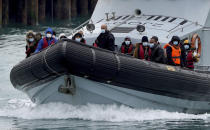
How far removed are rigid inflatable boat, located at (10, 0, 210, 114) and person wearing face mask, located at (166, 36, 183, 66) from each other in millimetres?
443

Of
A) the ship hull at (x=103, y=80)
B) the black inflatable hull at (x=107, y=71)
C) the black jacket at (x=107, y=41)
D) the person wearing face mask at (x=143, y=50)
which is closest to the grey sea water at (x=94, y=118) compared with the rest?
the ship hull at (x=103, y=80)

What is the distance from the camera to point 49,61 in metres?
11.2

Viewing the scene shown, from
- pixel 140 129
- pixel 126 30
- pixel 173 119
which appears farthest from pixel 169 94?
pixel 126 30

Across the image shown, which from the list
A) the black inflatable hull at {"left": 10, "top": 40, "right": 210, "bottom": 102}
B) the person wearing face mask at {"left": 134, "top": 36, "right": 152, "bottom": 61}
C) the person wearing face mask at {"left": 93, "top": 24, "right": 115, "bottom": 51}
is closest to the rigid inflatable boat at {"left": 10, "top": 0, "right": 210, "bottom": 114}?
the black inflatable hull at {"left": 10, "top": 40, "right": 210, "bottom": 102}

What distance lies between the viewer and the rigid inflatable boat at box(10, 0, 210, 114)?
11242 mm

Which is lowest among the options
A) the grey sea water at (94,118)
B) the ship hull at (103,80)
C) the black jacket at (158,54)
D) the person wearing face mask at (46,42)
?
the grey sea water at (94,118)

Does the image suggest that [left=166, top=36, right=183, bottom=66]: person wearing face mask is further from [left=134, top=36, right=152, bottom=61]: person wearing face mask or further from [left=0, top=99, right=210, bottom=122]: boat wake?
[left=0, top=99, right=210, bottom=122]: boat wake

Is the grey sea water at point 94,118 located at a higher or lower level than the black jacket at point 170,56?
lower

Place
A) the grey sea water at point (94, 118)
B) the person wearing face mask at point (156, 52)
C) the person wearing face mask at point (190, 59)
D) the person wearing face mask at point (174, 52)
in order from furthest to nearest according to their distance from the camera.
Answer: the person wearing face mask at point (190, 59), the person wearing face mask at point (174, 52), the person wearing face mask at point (156, 52), the grey sea water at point (94, 118)

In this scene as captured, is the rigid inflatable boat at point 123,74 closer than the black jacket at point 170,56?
Yes

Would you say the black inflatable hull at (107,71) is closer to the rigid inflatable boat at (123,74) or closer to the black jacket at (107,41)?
the rigid inflatable boat at (123,74)

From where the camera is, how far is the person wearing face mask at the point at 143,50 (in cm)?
1263

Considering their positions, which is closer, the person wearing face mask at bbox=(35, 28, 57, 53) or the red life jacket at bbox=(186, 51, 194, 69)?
the person wearing face mask at bbox=(35, 28, 57, 53)

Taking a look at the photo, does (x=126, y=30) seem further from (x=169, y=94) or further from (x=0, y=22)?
(x=0, y=22)
